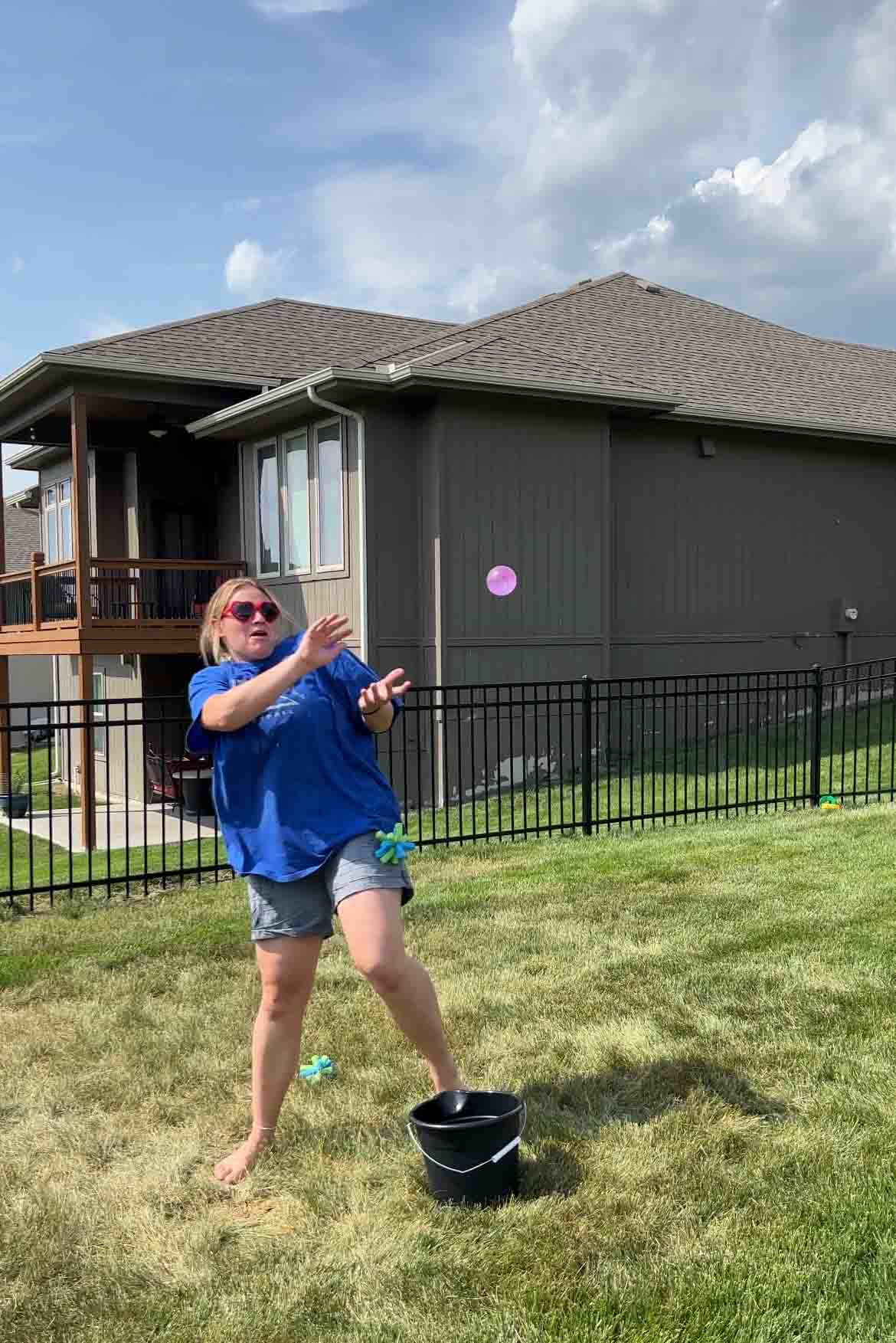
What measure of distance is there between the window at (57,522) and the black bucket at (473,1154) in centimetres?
1788

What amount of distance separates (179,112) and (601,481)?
6575 millimetres

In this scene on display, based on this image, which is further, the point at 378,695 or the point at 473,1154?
the point at 378,695

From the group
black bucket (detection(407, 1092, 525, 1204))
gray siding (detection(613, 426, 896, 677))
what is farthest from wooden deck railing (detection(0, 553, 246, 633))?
black bucket (detection(407, 1092, 525, 1204))

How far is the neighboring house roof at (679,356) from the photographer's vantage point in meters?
14.3

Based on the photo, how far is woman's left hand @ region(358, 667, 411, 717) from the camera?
3.24 m

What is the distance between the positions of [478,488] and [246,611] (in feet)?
34.7

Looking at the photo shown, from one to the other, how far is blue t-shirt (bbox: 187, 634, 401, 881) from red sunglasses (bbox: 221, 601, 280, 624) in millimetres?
159

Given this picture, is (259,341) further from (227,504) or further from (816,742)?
(816,742)

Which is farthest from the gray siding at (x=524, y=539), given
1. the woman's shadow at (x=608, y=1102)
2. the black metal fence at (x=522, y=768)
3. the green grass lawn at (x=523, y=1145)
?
the woman's shadow at (x=608, y=1102)

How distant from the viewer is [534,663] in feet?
46.8

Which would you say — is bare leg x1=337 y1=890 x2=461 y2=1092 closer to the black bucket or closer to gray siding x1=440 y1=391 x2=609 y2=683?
the black bucket

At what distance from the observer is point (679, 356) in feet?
54.9

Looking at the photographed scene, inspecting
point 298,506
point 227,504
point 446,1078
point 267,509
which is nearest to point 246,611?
point 446,1078

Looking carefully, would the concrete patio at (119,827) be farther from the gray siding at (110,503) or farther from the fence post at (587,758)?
the fence post at (587,758)
